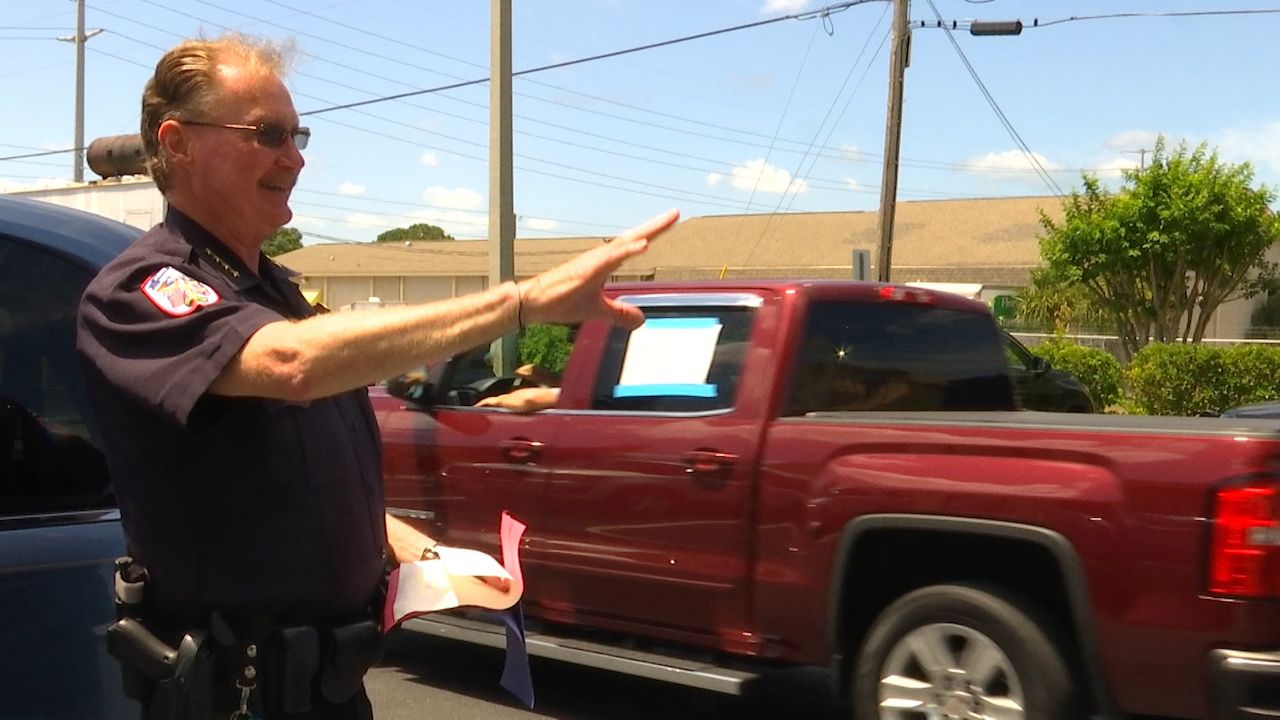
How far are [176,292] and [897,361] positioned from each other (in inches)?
166

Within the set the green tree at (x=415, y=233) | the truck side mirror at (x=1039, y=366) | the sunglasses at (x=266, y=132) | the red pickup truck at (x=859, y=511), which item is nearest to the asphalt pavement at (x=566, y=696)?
the red pickup truck at (x=859, y=511)

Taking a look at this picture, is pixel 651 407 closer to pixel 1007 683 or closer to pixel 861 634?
pixel 861 634

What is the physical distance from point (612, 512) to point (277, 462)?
3630mm

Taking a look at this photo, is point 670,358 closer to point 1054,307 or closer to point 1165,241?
point 1165,241

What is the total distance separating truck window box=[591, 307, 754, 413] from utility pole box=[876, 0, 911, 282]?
15946 mm

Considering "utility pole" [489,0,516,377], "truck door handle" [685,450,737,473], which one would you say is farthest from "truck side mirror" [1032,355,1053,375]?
"truck door handle" [685,450,737,473]

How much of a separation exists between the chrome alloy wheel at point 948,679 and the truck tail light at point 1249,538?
816mm

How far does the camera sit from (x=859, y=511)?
195 inches

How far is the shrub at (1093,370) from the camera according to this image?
72.4 ft

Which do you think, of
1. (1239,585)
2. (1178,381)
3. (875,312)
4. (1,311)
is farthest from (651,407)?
(1178,381)

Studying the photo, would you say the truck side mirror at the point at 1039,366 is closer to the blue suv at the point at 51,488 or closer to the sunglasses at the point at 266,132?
the blue suv at the point at 51,488

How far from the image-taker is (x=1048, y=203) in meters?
42.8

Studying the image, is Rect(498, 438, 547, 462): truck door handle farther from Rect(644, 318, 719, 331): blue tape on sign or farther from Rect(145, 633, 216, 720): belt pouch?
Rect(145, 633, 216, 720): belt pouch

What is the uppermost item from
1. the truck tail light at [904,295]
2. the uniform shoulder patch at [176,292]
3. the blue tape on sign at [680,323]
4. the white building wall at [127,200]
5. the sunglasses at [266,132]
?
the white building wall at [127,200]
